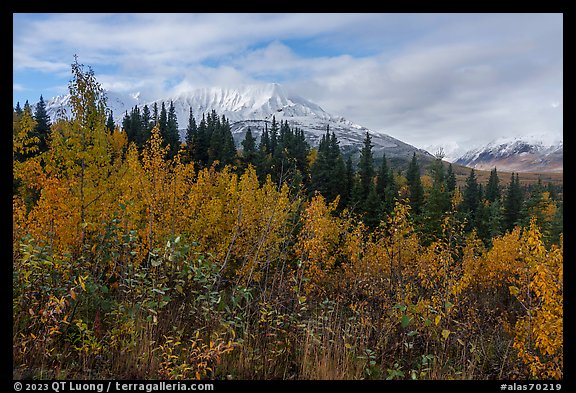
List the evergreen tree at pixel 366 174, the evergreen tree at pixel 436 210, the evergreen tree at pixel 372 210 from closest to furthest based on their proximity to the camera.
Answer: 1. the evergreen tree at pixel 436 210
2. the evergreen tree at pixel 372 210
3. the evergreen tree at pixel 366 174

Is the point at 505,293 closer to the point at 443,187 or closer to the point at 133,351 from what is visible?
the point at 443,187

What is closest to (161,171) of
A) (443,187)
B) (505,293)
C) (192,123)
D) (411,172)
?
(505,293)

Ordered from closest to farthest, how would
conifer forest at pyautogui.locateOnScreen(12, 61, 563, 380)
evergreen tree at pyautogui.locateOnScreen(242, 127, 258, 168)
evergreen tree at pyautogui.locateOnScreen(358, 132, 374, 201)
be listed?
1. conifer forest at pyautogui.locateOnScreen(12, 61, 563, 380)
2. evergreen tree at pyautogui.locateOnScreen(358, 132, 374, 201)
3. evergreen tree at pyautogui.locateOnScreen(242, 127, 258, 168)

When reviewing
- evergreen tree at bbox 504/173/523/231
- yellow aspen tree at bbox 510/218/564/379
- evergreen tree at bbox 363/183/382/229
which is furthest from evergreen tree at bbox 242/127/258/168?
yellow aspen tree at bbox 510/218/564/379

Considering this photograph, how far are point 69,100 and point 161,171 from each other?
12.7ft

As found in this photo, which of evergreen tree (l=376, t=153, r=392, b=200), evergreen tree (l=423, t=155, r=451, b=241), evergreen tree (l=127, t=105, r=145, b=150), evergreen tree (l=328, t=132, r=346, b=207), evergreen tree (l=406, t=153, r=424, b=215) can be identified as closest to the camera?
evergreen tree (l=423, t=155, r=451, b=241)

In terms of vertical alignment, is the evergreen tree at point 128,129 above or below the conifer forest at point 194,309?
above

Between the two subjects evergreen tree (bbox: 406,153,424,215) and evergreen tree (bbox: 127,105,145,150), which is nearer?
evergreen tree (bbox: 406,153,424,215)

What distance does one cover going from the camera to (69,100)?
27.0 feet

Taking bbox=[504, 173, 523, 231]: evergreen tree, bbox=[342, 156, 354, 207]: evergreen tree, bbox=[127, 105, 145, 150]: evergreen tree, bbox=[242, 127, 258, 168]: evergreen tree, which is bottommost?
bbox=[504, 173, 523, 231]: evergreen tree

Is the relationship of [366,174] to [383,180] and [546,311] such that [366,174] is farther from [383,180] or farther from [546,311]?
[546,311]

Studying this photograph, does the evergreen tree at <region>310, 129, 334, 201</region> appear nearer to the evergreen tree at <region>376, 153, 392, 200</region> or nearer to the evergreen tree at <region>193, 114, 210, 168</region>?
the evergreen tree at <region>376, 153, 392, 200</region>

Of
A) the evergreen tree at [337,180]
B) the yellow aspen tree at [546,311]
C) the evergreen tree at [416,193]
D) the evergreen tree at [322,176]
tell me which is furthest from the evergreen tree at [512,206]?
the yellow aspen tree at [546,311]

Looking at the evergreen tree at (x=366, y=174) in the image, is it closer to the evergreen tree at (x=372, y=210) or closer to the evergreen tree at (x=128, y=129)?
the evergreen tree at (x=372, y=210)
